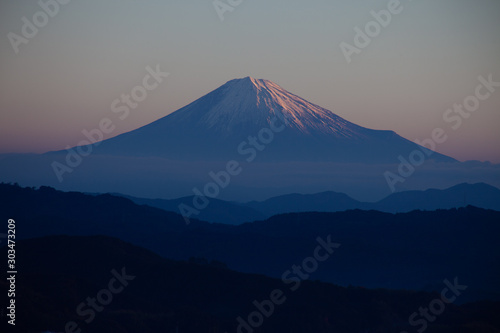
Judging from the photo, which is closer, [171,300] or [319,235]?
[171,300]

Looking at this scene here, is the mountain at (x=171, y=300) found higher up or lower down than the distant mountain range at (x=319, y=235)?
lower down

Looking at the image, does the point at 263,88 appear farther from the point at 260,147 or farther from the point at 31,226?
the point at 31,226

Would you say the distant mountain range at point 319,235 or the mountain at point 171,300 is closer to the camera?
the mountain at point 171,300

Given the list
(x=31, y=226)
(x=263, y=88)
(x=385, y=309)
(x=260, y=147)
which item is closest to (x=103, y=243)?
(x=385, y=309)

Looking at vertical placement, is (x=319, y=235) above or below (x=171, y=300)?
above

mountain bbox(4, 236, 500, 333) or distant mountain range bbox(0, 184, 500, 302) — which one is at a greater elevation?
distant mountain range bbox(0, 184, 500, 302)
